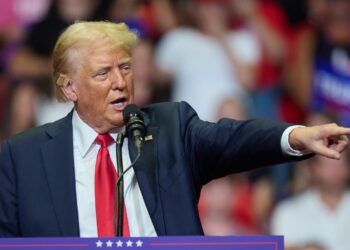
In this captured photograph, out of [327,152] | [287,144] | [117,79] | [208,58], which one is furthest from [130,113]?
[208,58]

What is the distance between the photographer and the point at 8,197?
2.76 metres

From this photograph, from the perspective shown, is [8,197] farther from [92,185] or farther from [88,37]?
[88,37]

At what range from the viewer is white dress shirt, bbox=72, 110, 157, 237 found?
8.86ft

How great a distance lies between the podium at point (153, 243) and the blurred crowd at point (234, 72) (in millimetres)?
3030

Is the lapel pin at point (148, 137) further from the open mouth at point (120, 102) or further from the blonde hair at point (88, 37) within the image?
the blonde hair at point (88, 37)

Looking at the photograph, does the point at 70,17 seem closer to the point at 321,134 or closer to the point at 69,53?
the point at 69,53

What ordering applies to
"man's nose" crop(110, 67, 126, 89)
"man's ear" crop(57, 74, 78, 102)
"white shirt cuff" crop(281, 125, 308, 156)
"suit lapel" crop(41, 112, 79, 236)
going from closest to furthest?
"white shirt cuff" crop(281, 125, 308, 156) < "suit lapel" crop(41, 112, 79, 236) < "man's nose" crop(110, 67, 126, 89) < "man's ear" crop(57, 74, 78, 102)

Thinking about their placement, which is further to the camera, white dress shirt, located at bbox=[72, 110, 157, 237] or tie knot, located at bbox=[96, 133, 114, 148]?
tie knot, located at bbox=[96, 133, 114, 148]

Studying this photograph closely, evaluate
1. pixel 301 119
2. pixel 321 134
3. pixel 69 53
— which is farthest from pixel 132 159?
pixel 301 119

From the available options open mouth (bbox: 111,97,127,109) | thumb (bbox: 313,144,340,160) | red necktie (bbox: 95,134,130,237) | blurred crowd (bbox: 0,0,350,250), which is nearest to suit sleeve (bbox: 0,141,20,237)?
red necktie (bbox: 95,134,130,237)

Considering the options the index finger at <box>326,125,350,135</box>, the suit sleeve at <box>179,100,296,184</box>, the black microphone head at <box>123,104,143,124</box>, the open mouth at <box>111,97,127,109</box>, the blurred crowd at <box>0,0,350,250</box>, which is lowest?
the index finger at <box>326,125,350,135</box>

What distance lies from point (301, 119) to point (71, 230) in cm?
295

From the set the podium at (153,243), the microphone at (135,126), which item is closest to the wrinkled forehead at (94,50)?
the microphone at (135,126)

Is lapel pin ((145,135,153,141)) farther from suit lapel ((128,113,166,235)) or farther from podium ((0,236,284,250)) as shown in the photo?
podium ((0,236,284,250))
